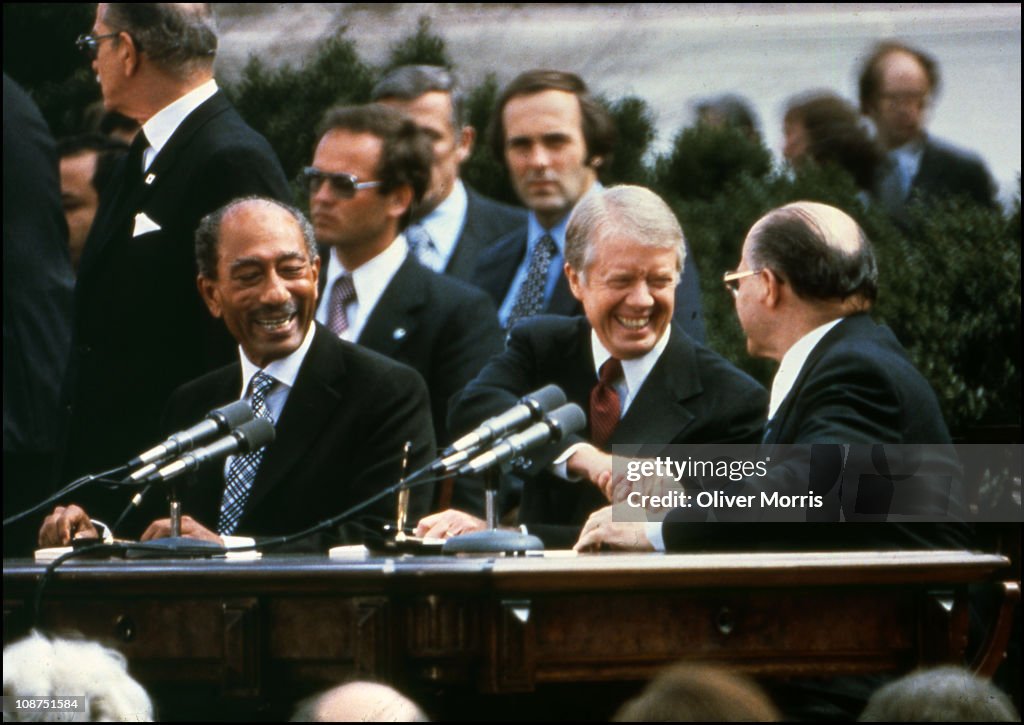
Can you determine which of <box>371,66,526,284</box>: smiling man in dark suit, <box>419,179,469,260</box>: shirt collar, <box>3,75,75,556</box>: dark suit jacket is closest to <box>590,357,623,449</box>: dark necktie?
<box>371,66,526,284</box>: smiling man in dark suit

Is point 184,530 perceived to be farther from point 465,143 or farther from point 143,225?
point 465,143

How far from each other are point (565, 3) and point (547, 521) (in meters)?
2.10

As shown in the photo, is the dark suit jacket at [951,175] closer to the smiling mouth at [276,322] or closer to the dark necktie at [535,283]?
the dark necktie at [535,283]

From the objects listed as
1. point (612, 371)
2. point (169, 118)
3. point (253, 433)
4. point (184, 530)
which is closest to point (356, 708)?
point (253, 433)

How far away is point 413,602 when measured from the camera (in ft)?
11.3

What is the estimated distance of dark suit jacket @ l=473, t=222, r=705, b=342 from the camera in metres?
4.82

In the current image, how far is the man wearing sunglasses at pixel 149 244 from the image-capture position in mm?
5109

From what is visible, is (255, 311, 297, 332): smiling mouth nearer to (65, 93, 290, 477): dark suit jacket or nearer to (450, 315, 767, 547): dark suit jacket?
(65, 93, 290, 477): dark suit jacket

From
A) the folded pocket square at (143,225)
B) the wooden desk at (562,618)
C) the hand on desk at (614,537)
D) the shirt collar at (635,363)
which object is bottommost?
the wooden desk at (562,618)

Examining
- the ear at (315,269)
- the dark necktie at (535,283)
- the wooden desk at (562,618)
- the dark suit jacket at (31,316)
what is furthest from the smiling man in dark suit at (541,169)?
the wooden desk at (562,618)

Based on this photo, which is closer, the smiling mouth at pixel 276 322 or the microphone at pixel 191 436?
the microphone at pixel 191 436

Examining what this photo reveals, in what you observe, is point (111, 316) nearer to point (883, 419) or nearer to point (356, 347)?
point (356, 347)

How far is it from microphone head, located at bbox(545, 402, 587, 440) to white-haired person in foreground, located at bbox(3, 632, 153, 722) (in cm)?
130

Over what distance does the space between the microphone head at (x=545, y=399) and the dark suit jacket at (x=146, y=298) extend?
145 centimetres
